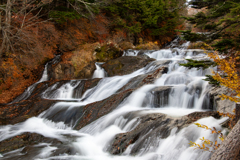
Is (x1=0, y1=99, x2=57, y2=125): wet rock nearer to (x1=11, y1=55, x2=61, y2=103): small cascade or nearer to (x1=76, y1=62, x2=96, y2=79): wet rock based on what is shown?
(x1=11, y1=55, x2=61, y2=103): small cascade

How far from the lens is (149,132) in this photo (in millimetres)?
4824

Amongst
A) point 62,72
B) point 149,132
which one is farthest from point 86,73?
point 149,132

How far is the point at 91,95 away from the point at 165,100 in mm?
4519

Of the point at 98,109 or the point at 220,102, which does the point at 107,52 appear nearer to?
the point at 98,109

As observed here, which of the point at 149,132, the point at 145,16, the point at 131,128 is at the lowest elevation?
the point at 131,128

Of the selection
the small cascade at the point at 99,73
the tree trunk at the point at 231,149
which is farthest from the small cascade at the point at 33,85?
the tree trunk at the point at 231,149

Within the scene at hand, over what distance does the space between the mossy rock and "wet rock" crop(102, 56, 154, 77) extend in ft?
3.99

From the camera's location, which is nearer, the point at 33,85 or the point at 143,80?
the point at 143,80

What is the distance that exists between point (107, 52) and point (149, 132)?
11322mm

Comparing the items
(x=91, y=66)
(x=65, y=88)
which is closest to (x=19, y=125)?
(x=65, y=88)

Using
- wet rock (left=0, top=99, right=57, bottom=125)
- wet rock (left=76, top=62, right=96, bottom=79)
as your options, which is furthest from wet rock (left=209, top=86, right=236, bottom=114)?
wet rock (left=76, top=62, right=96, bottom=79)

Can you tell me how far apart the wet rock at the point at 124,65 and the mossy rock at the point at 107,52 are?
1216 millimetres

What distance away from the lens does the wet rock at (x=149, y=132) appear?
4.59 m

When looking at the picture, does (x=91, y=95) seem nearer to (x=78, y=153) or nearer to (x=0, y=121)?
(x=0, y=121)
